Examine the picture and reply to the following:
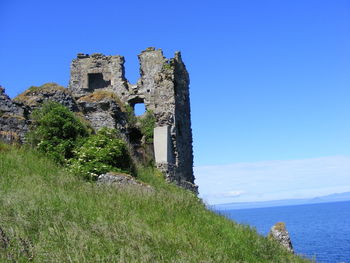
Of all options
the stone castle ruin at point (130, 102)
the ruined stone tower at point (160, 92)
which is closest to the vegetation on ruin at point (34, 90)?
the stone castle ruin at point (130, 102)

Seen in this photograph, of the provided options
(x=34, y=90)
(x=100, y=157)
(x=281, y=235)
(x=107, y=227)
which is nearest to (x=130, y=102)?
(x=34, y=90)

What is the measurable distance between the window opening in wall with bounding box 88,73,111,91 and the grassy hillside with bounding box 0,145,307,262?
18810mm

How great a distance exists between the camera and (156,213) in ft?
36.4

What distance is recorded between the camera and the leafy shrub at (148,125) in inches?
947

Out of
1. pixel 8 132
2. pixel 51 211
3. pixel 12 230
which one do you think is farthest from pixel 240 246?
pixel 8 132

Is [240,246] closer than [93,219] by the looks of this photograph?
No

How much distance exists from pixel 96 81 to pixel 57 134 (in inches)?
593

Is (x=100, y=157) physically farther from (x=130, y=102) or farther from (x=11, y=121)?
(x=130, y=102)

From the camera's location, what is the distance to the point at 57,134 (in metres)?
18.1

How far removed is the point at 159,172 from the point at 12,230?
13882 mm

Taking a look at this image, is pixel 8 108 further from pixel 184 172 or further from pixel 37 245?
pixel 37 245

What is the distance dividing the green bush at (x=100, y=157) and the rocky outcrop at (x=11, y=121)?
2.37 meters

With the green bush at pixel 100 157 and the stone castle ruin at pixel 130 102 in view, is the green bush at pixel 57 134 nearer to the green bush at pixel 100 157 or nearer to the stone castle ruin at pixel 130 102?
the green bush at pixel 100 157

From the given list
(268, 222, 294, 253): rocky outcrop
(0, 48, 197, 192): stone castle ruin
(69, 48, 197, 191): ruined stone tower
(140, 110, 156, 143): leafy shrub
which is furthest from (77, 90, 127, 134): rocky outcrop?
(268, 222, 294, 253): rocky outcrop
